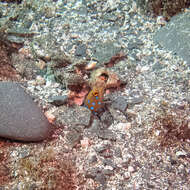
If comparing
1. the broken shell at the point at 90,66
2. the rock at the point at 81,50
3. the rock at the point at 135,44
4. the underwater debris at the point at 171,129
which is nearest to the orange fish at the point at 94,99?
the broken shell at the point at 90,66

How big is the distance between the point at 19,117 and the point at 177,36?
11.9 feet

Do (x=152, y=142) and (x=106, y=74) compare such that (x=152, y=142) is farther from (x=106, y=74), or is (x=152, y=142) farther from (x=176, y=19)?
(x=176, y=19)

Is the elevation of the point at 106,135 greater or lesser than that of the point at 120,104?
lesser

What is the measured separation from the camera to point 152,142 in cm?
344

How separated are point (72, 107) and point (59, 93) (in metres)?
0.41

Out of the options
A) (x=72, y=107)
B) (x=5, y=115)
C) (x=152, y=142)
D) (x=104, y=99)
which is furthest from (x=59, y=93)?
(x=152, y=142)

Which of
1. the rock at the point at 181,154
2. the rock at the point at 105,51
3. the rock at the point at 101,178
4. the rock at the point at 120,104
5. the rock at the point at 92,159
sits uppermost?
the rock at the point at 105,51

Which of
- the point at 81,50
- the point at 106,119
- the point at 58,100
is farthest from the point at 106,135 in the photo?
the point at 81,50

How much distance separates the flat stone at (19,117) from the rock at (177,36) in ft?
10.1

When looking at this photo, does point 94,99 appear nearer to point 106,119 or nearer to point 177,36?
point 106,119

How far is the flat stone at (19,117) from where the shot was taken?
3.10 m

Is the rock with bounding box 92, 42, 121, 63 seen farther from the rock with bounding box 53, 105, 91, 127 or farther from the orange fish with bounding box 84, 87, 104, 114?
the rock with bounding box 53, 105, 91, 127

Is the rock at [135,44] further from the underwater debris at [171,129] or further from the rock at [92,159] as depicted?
the rock at [92,159]

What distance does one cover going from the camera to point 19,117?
3.20m
